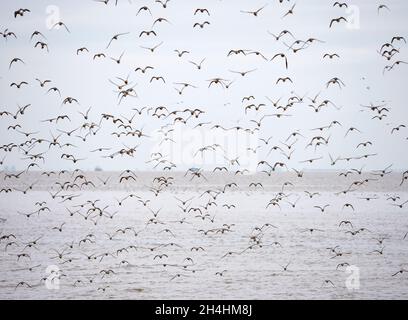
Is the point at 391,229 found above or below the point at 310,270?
above

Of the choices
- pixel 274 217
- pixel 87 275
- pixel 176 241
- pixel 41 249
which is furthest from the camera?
pixel 274 217

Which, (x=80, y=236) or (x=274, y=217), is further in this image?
(x=274, y=217)

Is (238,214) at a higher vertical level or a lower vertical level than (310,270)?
higher

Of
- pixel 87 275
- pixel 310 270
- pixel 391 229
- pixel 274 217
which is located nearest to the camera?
pixel 87 275

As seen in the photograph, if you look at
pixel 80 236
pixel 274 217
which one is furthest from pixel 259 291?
pixel 274 217
